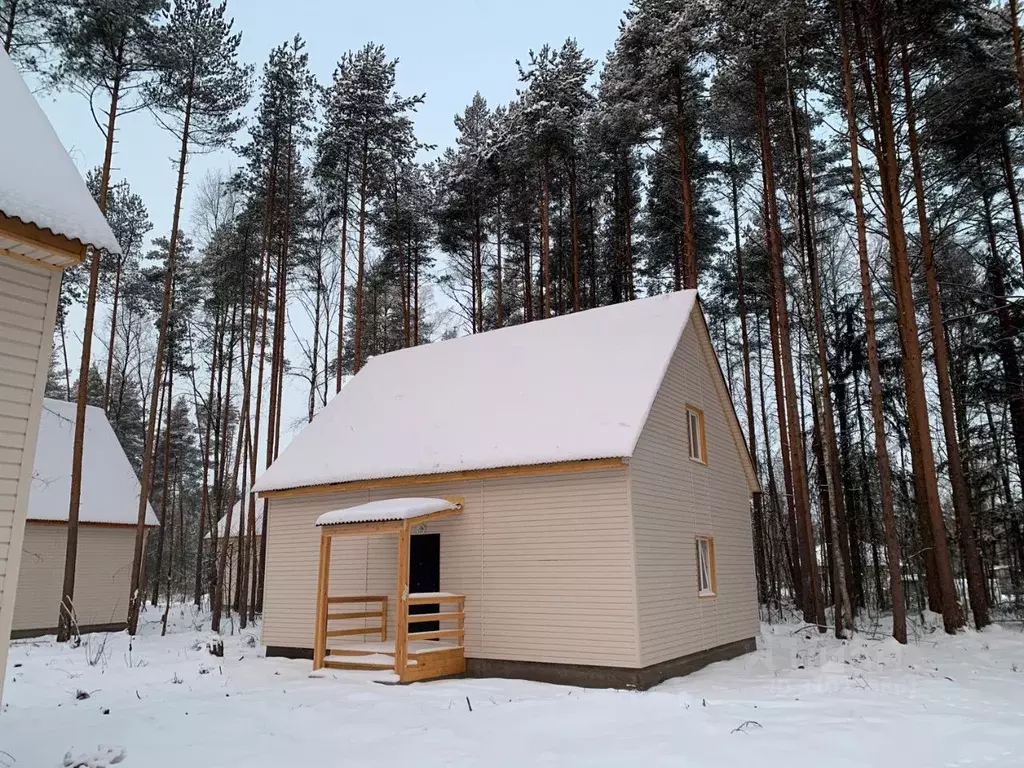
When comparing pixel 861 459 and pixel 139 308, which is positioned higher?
pixel 139 308

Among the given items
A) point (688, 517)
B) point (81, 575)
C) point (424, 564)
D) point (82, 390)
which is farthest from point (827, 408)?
point (81, 575)

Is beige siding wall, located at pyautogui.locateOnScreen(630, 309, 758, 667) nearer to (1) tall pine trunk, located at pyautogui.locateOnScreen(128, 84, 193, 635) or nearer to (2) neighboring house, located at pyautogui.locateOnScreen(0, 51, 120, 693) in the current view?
(2) neighboring house, located at pyautogui.locateOnScreen(0, 51, 120, 693)

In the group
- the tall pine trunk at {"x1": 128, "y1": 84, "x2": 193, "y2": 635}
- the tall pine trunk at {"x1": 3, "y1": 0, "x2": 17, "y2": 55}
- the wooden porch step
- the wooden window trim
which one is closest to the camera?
the wooden porch step

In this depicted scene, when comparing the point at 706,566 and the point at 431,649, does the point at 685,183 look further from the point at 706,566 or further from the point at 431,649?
the point at 431,649

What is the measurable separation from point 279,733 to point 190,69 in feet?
54.4

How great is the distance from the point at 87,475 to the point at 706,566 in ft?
59.1

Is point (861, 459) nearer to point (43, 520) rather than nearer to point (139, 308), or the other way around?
point (43, 520)

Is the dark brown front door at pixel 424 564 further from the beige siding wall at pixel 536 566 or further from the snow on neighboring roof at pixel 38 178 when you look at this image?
Result: the snow on neighboring roof at pixel 38 178

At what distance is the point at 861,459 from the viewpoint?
20.7m

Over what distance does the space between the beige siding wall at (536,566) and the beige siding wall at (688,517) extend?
1.34ft

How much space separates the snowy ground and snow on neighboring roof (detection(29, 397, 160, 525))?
7.48 meters

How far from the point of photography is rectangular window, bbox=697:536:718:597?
12.7 metres

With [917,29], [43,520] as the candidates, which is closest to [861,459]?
[917,29]

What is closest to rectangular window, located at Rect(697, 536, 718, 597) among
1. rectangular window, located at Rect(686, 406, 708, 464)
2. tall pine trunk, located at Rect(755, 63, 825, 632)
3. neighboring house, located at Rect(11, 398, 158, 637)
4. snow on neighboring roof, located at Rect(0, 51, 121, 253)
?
rectangular window, located at Rect(686, 406, 708, 464)
